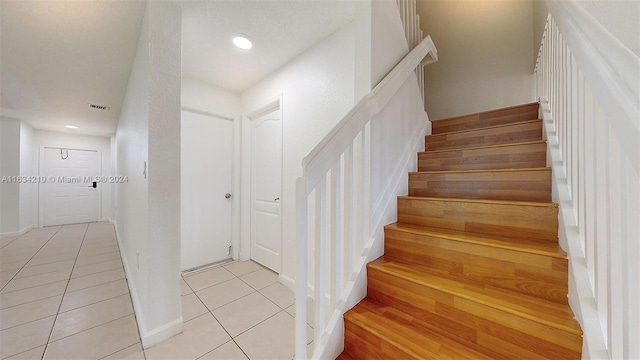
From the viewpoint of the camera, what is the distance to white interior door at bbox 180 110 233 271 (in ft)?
8.71

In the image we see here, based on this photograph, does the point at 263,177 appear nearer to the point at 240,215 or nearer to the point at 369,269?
the point at 240,215

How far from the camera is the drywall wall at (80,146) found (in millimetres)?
5094

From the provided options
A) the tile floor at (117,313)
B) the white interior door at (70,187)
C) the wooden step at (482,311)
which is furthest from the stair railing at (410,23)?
the white interior door at (70,187)

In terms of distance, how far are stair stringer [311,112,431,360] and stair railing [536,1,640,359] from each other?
793 millimetres

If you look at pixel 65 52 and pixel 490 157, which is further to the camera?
pixel 65 52

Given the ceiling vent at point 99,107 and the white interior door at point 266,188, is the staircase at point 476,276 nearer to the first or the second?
the white interior door at point 266,188

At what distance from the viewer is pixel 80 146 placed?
5668 mm

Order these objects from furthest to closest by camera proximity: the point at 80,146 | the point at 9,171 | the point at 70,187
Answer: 1. the point at 80,146
2. the point at 70,187
3. the point at 9,171

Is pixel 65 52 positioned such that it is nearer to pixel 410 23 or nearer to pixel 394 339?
pixel 410 23

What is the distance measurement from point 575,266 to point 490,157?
911 millimetres

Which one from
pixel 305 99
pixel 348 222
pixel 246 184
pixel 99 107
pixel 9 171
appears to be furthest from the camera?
pixel 9 171

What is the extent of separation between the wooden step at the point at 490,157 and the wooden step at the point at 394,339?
1172mm

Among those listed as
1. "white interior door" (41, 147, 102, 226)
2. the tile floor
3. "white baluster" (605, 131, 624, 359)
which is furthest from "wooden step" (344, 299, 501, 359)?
"white interior door" (41, 147, 102, 226)

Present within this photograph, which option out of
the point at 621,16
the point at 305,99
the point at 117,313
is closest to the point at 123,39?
the point at 305,99
